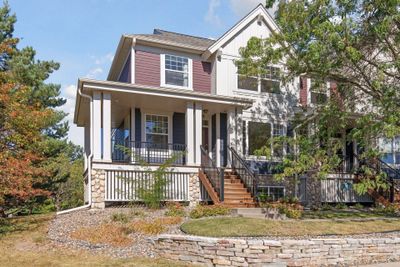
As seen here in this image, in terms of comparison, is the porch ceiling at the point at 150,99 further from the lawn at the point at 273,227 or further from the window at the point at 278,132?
the lawn at the point at 273,227

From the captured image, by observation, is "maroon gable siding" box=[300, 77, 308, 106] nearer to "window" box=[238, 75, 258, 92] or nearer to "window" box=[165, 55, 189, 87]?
"window" box=[238, 75, 258, 92]

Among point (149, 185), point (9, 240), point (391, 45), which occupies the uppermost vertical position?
point (391, 45)

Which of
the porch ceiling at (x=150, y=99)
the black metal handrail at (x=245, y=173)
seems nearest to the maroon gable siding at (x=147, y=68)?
the porch ceiling at (x=150, y=99)

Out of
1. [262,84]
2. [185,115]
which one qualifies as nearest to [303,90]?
[262,84]

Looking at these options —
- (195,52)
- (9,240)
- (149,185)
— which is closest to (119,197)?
(149,185)

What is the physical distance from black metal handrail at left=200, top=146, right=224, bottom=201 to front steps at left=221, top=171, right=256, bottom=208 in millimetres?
301

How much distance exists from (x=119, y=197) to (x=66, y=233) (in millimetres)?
3732

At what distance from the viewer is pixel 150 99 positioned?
49.8 feet

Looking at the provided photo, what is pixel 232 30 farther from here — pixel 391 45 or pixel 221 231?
pixel 221 231

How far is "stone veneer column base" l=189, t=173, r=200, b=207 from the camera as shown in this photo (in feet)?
47.9

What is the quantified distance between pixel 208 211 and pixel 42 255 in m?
4.96

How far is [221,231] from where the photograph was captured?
9.63 m

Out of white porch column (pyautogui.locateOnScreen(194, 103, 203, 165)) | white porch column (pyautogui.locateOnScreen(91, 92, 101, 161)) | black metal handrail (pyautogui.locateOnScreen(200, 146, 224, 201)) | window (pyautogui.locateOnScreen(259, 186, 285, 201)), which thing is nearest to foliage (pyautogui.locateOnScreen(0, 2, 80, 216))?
white porch column (pyautogui.locateOnScreen(91, 92, 101, 161))

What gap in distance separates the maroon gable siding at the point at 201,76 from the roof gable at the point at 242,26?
1.53 ft
